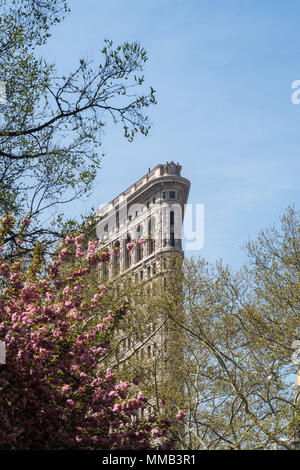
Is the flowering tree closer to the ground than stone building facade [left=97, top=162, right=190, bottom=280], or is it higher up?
closer to the ground

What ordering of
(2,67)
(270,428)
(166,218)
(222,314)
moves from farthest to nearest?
(166,218) < (222,314) < (270,428) < (2,67)

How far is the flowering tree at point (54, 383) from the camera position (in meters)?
10.1

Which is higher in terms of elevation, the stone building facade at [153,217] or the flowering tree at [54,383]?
the stone building facade at [153,217]

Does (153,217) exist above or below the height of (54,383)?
above

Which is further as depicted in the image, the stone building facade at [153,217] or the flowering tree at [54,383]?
the stone building facade at [153,217]

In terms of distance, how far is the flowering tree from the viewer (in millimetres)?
10062

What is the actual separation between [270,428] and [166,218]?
61309 millimetres

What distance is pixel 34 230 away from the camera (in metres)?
15.5

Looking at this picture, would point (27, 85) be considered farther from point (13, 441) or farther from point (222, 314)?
point (222, 314)

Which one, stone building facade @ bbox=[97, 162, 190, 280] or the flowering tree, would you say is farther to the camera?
stone building facade @ bbox=[97, 162, 190, 280]

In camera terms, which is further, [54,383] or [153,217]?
[153,217]

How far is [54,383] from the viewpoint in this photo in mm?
10664
